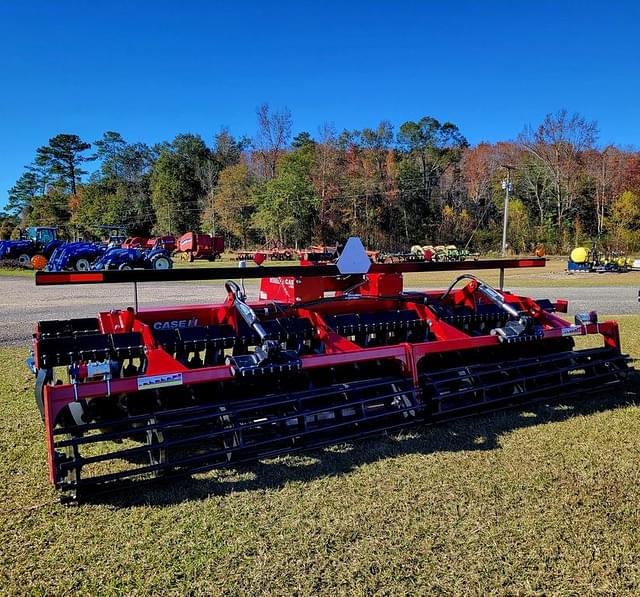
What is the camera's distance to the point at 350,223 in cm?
5691

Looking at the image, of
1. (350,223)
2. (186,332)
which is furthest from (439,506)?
(350,223)

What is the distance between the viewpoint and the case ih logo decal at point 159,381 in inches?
128

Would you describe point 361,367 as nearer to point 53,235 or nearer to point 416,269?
point 416,269

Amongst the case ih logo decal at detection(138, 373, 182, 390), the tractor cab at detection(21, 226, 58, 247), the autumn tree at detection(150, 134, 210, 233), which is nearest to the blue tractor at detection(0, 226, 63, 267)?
the tractor cab at detection(21, 226, 58, 247)

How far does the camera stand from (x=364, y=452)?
3.73m

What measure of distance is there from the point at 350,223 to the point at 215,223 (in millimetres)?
16470

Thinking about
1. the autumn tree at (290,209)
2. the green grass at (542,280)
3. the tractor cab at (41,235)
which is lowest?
the green grass at (542,280)

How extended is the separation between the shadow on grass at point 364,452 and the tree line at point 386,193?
153ft

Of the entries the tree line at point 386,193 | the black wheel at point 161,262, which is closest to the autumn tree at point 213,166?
the tree line at point 386,193

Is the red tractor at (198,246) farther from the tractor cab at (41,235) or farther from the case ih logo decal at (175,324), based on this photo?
the case ih logo decal at (175,324)

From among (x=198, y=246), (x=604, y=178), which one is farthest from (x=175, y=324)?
(x=604, y=178)

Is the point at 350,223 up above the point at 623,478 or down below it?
above

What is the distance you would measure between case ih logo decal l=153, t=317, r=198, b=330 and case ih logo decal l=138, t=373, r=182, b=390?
1106 millimetres

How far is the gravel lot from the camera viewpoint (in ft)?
34.7
